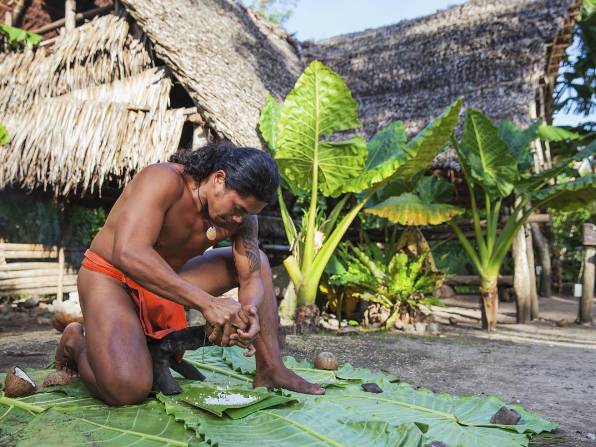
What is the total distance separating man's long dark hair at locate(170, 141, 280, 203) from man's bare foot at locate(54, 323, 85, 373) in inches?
33.9

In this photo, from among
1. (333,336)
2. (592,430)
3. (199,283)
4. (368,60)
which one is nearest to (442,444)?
(592,430)

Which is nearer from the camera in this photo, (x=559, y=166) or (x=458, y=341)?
(x=458, y=341)

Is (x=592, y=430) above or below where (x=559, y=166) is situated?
below

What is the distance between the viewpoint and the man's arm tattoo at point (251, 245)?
239 cm

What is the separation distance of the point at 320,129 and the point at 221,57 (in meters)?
2.79

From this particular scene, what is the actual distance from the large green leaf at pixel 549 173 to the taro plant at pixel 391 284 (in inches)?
52.3

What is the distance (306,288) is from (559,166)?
2996mm

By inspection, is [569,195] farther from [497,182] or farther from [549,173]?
[497,182]

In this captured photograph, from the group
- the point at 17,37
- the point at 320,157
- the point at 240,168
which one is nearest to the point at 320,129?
the point at 320,157

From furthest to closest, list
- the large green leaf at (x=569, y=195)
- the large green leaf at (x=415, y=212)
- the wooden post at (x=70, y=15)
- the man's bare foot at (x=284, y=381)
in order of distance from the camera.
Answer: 1. the wooden post at (x=70, y=15)
2. the large green leaf at (x=415, y=212)
3. the large green leaf at (x=569, y=195)
4. the man's bare foot at (x=284, y=381)

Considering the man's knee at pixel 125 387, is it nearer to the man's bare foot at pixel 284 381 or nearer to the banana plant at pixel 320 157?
the man's bare foot at pixel 284 381

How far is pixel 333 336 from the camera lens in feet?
16.6

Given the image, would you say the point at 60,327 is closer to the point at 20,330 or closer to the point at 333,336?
the point at 20,330

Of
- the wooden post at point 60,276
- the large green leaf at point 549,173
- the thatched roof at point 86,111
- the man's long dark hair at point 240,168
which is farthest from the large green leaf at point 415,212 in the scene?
the wooden post at point 60,276
